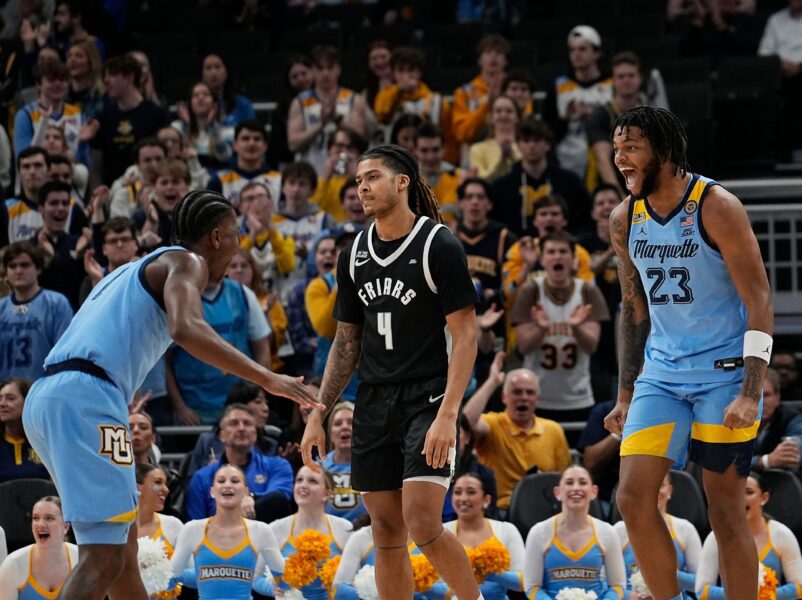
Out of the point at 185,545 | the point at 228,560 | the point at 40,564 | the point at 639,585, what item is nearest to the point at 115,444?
the point at 40,564

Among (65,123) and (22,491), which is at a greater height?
(65,123)

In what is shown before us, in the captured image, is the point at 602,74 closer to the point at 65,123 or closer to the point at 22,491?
the point at 65,123

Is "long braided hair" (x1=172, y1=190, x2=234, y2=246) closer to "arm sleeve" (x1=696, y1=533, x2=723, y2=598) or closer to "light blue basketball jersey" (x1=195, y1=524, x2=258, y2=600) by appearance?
"light blue basketball jersey" (x1=195, y1=524, x2=258, y2=600)

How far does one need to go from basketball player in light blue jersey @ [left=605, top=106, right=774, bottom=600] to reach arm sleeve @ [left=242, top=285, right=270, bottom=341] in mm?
5338

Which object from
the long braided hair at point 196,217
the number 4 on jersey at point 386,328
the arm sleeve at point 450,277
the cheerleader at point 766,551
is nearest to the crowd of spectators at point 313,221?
the cheerleader at point 766,551

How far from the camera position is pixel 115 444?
19.9ft

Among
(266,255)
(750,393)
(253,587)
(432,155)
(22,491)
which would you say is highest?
(432,155)

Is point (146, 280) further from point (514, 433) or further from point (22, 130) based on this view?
point (22, 130)

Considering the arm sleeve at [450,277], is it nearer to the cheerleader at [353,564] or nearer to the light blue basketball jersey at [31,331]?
the cheerleader at [353,564]

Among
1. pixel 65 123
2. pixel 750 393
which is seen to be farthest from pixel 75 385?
pixel 65 123

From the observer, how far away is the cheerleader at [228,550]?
9305 mm

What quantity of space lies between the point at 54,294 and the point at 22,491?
6.03ft

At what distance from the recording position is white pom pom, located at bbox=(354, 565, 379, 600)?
879 centimetres

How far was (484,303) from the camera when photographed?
37.2ft
